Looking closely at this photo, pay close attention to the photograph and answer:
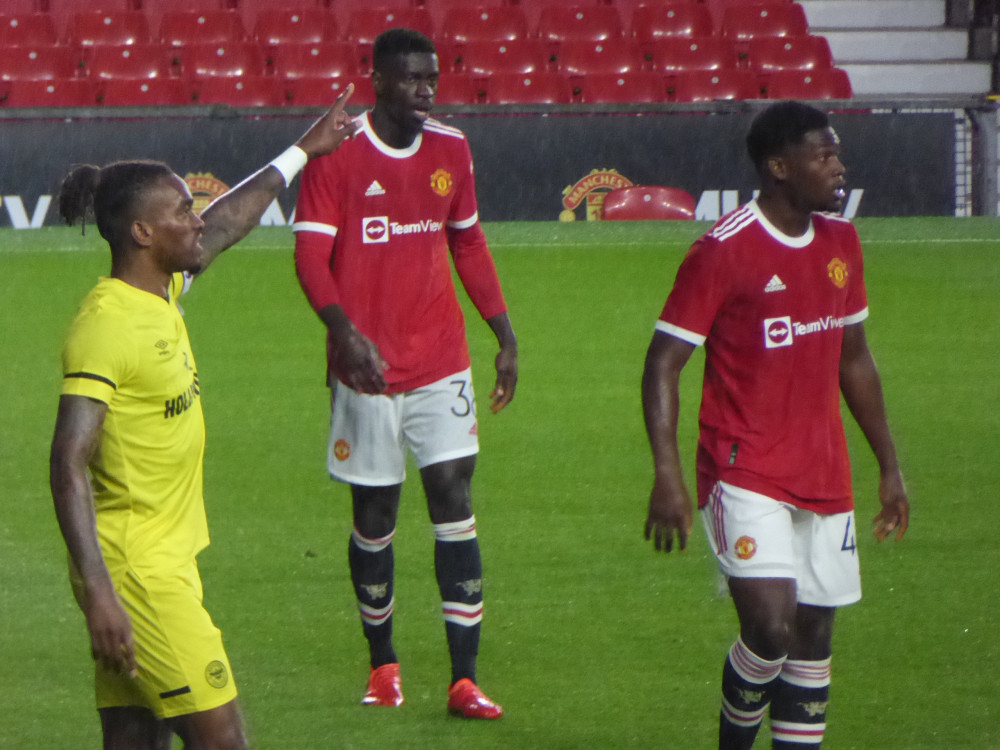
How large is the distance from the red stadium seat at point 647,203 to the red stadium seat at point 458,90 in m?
3.15

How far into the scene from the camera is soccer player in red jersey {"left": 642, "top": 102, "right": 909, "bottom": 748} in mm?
4117

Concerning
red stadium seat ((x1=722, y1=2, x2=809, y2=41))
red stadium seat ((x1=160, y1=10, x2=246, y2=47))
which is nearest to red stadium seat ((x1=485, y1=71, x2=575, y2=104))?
red stadium seat ((x1=722, y1=2, x2=809, y2=41))

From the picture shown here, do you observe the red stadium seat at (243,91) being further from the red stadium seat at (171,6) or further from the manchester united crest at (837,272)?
the manchester united crest at (837,272)

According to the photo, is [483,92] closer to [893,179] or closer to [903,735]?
[893,179]

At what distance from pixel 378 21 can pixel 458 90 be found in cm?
218

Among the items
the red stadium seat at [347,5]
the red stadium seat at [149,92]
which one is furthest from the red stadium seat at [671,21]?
the red stadium seat at [149,92]

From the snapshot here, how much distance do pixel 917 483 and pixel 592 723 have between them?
12.8ft

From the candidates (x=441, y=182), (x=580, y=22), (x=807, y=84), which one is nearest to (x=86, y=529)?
(x=441, y=182)

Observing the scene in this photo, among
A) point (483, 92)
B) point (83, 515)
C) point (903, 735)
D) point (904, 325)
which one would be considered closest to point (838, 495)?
point (903, 735)

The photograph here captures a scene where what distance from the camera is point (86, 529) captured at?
10.7 ft

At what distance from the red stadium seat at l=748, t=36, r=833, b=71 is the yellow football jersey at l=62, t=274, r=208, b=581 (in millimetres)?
18053

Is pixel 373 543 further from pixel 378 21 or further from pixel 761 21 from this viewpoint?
pixel 761 21

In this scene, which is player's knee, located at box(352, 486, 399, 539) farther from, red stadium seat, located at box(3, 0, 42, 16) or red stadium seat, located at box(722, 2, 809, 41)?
red stadium seat, located at box(3, 0, 42, 16)

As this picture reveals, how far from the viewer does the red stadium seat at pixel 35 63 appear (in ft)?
65.4
